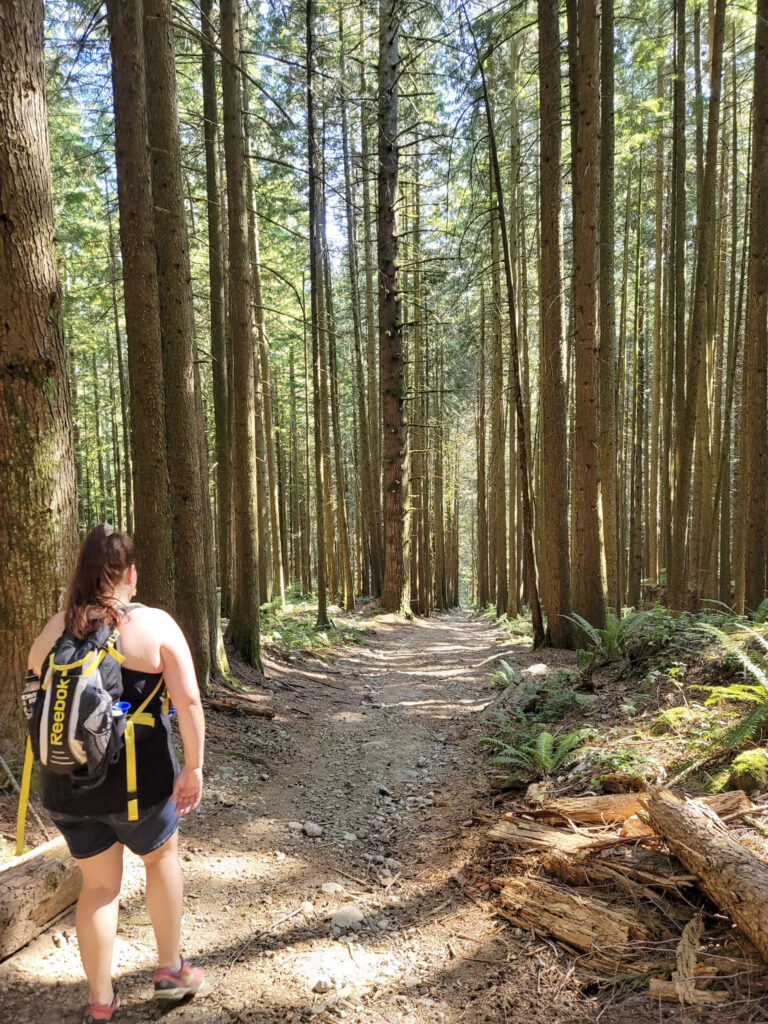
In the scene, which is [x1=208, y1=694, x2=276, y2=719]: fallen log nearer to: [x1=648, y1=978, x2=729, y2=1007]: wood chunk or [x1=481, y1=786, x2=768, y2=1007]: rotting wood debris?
[x1=481, y1=786, x2=768, y2=1007]: rotting wood debris

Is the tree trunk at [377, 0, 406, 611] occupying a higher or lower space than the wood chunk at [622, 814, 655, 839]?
higher

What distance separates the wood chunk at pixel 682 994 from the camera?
2145 millimetres

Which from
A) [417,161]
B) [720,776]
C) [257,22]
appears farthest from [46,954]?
[417,161]

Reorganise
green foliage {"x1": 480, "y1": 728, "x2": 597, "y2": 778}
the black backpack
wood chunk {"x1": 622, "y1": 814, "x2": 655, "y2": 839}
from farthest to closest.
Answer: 1. green foliage {"x1": 480, "y1": 728, "x2": 597, "y2": 778}
2. wood chunk {"x1": 622, "y1": 814, "x2": 655, "y2": 839}
3. the black backpack

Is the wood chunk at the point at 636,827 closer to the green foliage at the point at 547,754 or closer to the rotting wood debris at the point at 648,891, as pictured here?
the rotting wood debris at the point at 648,891

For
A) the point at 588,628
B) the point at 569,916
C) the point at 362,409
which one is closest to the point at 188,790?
the point at 569,916

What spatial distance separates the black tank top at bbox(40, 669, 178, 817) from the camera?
2.14 meters

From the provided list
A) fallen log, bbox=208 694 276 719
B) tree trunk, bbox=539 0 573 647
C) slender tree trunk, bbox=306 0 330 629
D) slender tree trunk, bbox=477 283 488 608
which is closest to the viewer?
fallen log, bbox=208 694 276 719

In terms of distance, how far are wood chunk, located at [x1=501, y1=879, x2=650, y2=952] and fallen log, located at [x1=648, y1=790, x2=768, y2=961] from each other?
14.7 inches

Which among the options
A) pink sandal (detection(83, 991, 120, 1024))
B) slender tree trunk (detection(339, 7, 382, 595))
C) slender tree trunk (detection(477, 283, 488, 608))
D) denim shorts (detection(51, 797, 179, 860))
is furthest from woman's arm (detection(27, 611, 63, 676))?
slender tree trunk (detection(477, 283, 488, 608))

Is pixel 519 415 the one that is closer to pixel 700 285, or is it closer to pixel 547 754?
pixel 700 285

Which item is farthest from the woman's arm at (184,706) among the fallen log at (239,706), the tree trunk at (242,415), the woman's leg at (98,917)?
the tree trunk at (242,415)

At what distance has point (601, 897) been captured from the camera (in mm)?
2838

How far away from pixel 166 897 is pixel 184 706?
80cm
